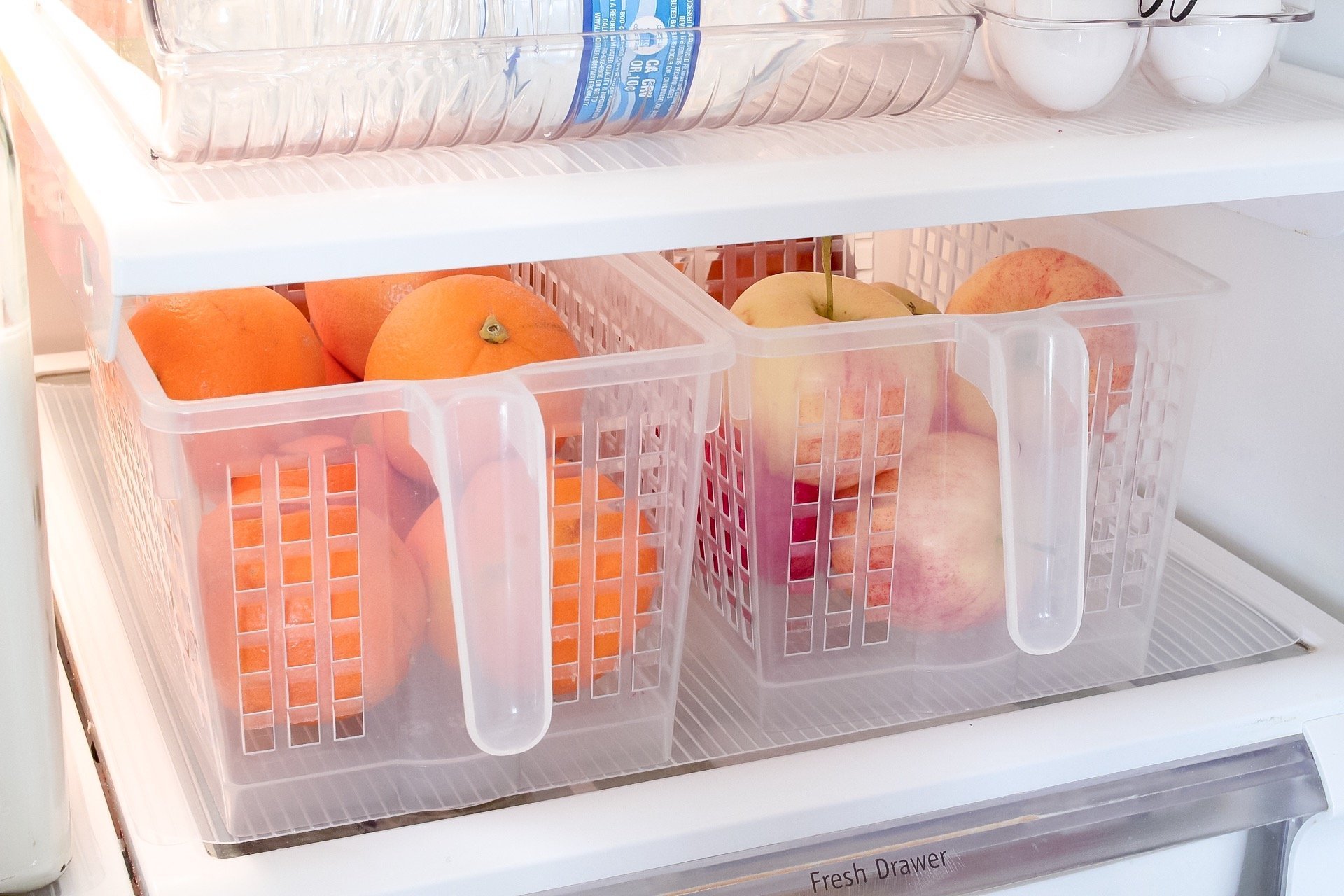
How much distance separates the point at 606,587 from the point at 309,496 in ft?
0.56

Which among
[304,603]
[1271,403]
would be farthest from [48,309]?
[1271,403]

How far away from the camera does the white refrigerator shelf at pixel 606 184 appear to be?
53cm

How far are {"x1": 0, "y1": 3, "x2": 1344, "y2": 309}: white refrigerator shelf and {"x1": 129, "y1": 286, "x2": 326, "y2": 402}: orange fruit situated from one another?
86mm

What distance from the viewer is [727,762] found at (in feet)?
2.42

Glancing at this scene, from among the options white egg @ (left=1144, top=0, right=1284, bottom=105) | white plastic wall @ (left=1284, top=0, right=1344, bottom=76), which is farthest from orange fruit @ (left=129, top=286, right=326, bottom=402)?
white plastic wall @ (left=1284, top=0, right=1344, bottom=76)

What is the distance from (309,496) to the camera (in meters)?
0.63

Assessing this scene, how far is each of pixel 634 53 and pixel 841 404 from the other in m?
0.22

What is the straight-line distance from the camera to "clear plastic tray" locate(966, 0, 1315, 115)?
689 millimetres

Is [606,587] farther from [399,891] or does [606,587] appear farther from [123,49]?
[123,49]

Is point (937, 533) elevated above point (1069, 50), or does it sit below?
below

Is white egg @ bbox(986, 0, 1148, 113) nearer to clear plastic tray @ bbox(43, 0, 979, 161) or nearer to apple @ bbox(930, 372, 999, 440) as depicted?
clear plastic tray @ bbox(43, 0, 979, 161)

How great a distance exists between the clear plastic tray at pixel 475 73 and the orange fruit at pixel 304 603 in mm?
168

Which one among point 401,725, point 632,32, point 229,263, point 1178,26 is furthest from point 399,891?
point 1178,26

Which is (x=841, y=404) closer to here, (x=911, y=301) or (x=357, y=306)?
(x=911, y=301)
